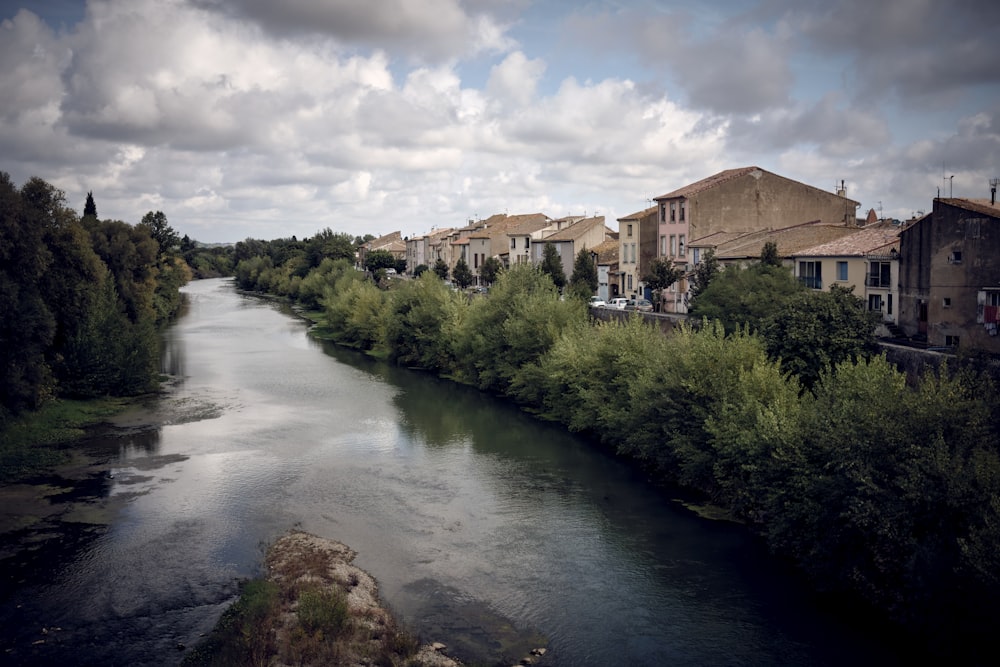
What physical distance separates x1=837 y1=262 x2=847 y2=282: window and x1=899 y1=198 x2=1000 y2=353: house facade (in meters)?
4.47

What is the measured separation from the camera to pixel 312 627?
17.4m

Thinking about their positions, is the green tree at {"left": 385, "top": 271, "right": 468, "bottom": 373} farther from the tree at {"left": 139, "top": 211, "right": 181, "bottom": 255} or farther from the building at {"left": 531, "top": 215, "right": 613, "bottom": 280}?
the tree at {"left": 139, "top": 211, "right": 181, "bottom": 255}

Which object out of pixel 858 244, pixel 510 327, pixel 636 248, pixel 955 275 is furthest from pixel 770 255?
pixel 636 248

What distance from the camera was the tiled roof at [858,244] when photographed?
36594 millimetres

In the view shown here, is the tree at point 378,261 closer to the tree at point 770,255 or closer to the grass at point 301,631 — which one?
the tree at point 770,255

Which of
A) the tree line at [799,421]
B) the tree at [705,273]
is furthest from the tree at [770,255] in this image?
the tree at [705,273]

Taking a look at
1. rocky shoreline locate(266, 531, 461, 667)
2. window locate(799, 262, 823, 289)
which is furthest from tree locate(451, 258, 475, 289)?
rocky shoreline locate(266, 531, 461, 667)

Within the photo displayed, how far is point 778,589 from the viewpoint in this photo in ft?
64.6

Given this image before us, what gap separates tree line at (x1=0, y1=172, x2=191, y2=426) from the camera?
1253 inches

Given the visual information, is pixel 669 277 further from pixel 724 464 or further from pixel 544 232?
pixel 544 232

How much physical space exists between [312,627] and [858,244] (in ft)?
103

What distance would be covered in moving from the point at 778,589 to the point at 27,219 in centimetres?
3111

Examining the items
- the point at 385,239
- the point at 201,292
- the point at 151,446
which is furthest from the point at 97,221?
the point at 385,239

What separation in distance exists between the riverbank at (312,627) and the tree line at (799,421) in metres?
9.63
